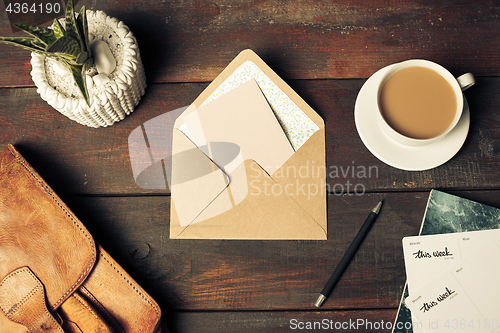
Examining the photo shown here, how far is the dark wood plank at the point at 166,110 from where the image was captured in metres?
0.62

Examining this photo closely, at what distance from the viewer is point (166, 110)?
0.65 metres

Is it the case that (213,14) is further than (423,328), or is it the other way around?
(213,14)

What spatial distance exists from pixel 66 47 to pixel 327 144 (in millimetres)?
457

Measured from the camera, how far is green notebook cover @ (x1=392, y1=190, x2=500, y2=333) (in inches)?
23.5

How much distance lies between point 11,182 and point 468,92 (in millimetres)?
871

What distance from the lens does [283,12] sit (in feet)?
2.20

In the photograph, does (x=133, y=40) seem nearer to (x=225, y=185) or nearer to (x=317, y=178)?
(x=225, y=185)

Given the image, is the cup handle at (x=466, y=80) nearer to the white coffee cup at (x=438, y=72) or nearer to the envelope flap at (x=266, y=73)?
the white coffee cup at (x=438, y=72)

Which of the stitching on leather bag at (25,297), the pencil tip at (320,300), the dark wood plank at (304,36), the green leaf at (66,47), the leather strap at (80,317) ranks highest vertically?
the green leaf at (66,47)

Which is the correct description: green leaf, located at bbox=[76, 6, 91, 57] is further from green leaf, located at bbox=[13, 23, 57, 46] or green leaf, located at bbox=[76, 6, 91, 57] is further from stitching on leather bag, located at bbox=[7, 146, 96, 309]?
stitching on leather bag, located at bbox=[7, 146, 96, 309]

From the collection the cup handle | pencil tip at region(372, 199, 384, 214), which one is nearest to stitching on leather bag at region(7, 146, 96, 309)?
pencil tip at region(372, 199, 384, 214)

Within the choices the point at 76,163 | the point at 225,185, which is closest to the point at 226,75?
the point at 225,185

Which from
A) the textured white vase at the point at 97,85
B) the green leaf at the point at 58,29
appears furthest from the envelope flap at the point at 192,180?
the green leaf at the point at 58,29

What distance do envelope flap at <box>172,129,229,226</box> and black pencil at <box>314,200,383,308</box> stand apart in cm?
25
